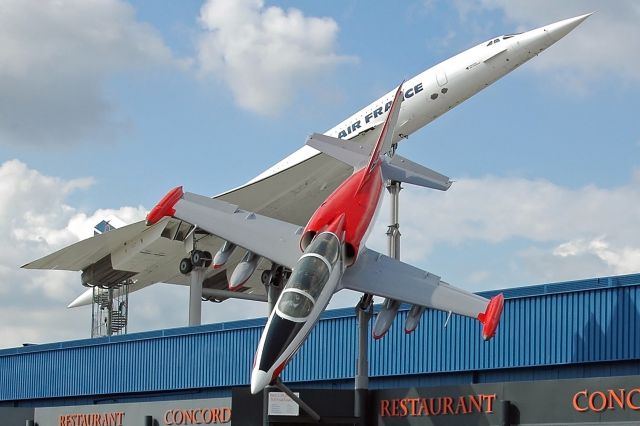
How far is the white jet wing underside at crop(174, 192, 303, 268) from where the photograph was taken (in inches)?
872

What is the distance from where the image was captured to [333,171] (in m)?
38.0

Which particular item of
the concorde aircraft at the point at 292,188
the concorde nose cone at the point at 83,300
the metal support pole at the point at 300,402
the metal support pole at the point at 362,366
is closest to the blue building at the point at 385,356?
the metal support pole at the point at 362,366

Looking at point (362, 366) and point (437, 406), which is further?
point (362, 366)

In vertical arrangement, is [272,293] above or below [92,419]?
above

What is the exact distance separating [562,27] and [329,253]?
14666 mm

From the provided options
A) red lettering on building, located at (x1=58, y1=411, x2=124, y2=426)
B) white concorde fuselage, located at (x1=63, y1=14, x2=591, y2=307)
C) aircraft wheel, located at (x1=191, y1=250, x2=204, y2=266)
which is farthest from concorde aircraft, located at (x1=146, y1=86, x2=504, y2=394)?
aircraft wheel, located at (x1=191, y1=250, x2=204, y2=266)

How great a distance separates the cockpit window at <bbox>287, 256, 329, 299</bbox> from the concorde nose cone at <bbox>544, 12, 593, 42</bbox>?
14970 millimetres

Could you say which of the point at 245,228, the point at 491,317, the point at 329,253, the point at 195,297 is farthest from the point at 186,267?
the point at 491,317

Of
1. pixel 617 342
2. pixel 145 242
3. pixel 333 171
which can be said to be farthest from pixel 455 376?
pixel 145 242

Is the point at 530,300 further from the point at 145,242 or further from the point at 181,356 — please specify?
the point at 145,242

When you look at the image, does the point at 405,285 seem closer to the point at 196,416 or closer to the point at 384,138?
the point at 384,138

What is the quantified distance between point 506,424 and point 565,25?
15652 mm

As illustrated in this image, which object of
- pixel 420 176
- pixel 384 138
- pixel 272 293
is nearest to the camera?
pixel 272 293

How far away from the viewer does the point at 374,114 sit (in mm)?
35281
